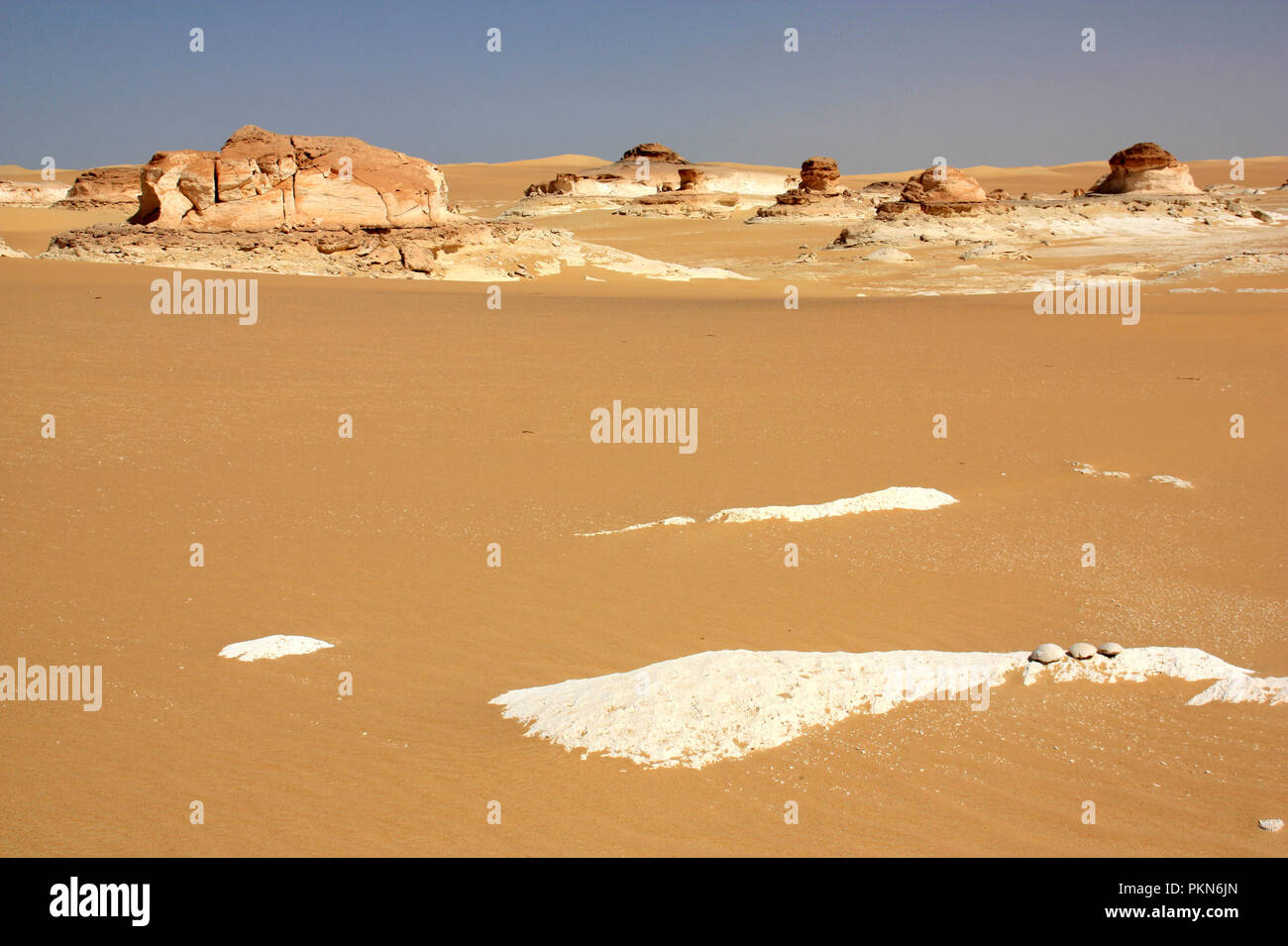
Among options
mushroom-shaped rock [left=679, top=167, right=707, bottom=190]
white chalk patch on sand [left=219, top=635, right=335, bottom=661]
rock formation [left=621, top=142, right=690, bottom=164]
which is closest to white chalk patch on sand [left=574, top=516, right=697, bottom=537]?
white chalk patch on sand [left=219, top=635, right=335, bottom=661]

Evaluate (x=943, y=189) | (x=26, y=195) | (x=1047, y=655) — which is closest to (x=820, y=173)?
(x=943, y=189)

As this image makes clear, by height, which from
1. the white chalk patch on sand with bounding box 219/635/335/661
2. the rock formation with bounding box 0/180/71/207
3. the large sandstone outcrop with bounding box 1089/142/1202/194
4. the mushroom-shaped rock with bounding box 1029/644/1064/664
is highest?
the rock formation with bounding box 0/180/71/207

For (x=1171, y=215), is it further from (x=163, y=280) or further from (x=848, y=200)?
(x=163, y=280)

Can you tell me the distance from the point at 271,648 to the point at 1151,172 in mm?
37129

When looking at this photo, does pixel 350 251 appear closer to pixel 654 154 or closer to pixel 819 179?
pixel 819 179

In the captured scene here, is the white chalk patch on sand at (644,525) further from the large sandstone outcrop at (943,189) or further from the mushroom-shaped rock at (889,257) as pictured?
the large sandstone outcrop at (943,189)

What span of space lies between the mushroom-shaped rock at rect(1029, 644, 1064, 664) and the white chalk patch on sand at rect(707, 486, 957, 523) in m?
2.31

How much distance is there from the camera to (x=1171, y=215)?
29344mm

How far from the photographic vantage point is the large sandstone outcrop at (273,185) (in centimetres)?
1527

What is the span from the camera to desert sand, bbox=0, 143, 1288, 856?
2.89m

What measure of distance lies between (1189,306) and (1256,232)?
1400cm

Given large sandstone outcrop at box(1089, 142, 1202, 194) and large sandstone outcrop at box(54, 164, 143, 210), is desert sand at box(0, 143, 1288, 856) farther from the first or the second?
large sandstone outcrop at box(54, 164, 143, 210)
